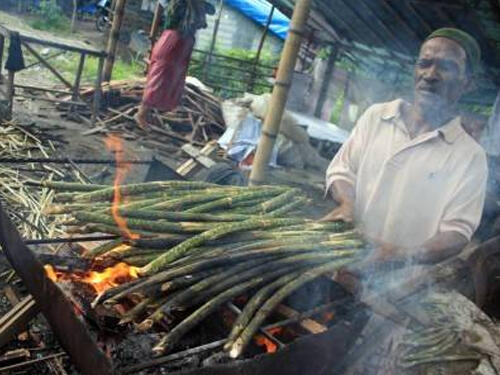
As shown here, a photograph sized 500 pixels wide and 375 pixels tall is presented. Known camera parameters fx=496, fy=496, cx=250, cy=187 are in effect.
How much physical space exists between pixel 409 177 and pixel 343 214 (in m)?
0.58

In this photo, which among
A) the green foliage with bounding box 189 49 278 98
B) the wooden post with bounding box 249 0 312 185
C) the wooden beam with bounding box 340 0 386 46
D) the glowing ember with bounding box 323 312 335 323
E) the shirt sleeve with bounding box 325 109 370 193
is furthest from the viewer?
the green foliage with bounding box 189 49 278 98

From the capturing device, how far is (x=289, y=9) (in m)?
13.8

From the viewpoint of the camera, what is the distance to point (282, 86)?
18.7ft

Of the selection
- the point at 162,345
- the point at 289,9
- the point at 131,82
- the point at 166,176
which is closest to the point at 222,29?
the point at 289,9

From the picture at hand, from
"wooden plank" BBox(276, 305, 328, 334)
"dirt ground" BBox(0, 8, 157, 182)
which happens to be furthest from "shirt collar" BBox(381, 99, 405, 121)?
"dirt ground" BBox(0, 8, 157, 182)

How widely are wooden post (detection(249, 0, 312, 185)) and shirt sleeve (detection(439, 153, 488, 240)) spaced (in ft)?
8.52

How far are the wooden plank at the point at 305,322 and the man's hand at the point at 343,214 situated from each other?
948 mm

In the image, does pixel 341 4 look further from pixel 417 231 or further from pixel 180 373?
pixel 180 373

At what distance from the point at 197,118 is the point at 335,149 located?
149 inches

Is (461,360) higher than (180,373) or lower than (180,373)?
lower

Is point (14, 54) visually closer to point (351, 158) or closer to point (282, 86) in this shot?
point (282, 86)

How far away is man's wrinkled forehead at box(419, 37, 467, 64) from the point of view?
3.50 m

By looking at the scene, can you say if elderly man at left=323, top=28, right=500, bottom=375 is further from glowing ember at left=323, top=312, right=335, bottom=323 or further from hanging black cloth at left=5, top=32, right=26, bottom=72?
hanging black cloth at left=5, top=32, right=26, bottom=72

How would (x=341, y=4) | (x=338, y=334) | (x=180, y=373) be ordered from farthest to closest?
1. (x=341, y=4)
2. (x=338, y=334)
3. (x=180, y=373)
